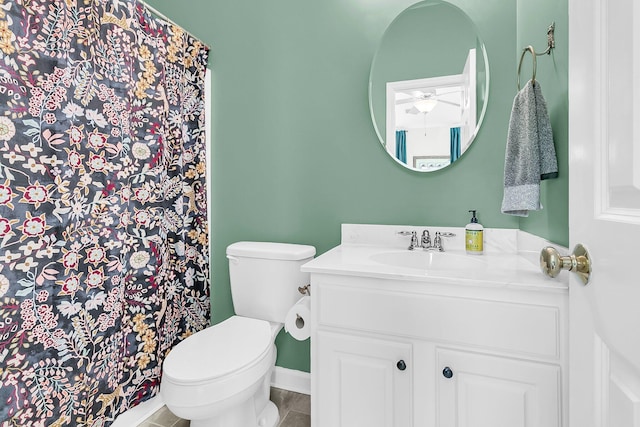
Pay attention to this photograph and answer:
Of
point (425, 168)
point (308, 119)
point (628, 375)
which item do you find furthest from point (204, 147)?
point (628, 375)

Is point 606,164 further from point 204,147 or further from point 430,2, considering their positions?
point 204,147

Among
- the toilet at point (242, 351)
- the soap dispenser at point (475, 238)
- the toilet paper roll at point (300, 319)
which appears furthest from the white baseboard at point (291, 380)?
the soap dispenser at point (475, 238)

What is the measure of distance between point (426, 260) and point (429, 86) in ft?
2.63

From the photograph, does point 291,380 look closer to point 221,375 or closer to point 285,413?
point 285,413

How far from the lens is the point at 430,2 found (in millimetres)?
1510

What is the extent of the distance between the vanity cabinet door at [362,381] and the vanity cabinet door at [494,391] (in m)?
0.12

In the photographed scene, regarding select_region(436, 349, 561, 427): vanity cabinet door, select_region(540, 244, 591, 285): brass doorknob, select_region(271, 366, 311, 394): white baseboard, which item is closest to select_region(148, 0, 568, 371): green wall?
select_region(271, 366, 311, 394): white baseboard

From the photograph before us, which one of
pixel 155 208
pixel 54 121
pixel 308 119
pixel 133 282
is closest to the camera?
pixel 54 121

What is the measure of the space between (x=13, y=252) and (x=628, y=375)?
1.54 m

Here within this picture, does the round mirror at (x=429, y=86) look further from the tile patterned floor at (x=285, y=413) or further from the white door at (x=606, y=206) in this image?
the tile patterned floor at (x=285, y=413)

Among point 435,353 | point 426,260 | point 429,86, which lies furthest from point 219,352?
point 429,86

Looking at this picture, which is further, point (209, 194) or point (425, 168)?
point (209, 194)

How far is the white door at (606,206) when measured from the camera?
0.44 metres

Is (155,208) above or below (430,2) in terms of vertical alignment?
below
